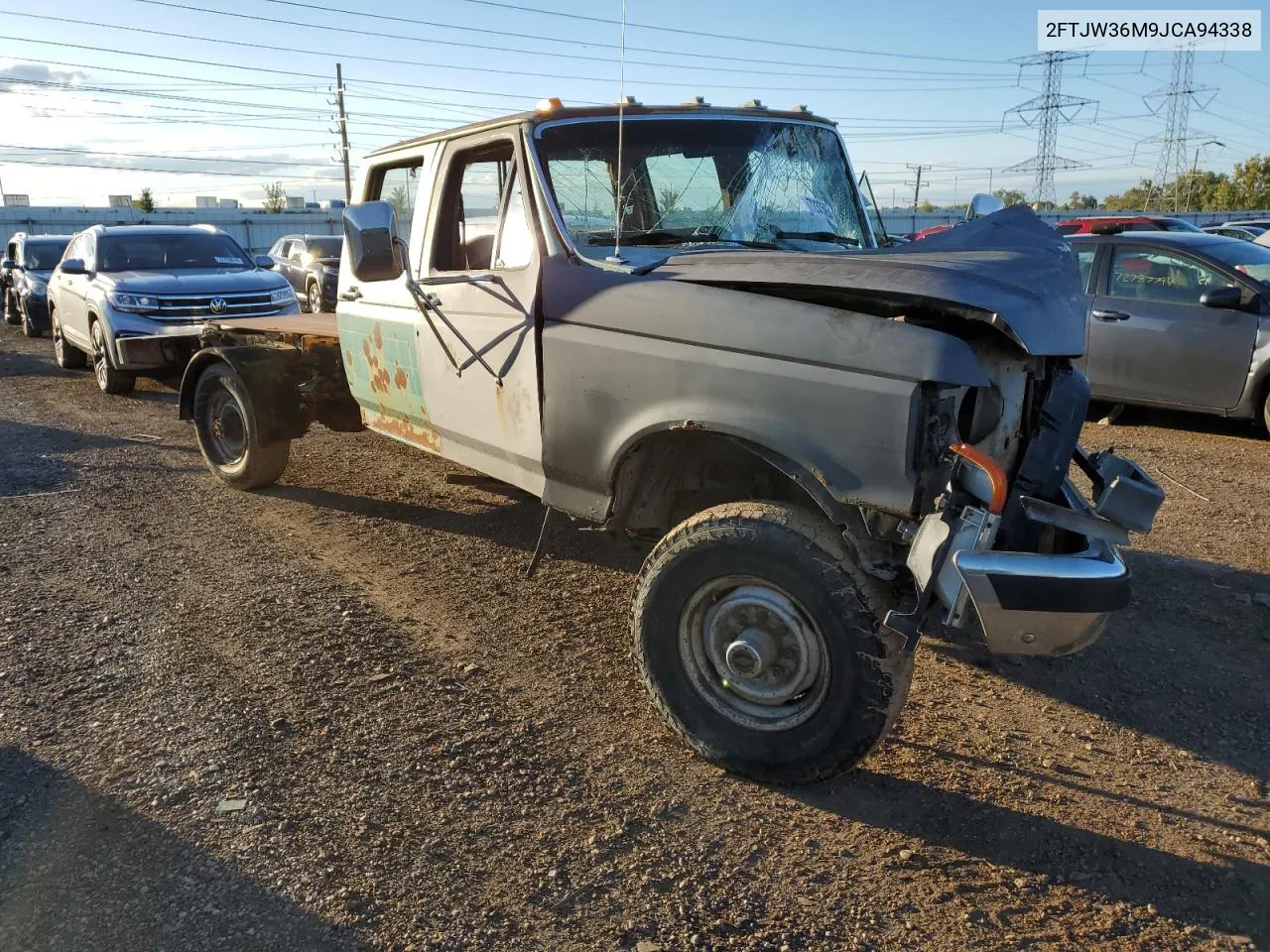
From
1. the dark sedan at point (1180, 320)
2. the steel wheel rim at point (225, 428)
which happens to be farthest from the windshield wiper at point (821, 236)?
the dark sedan at point (1180, 320)

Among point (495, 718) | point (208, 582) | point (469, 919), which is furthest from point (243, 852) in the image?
point (208, 582)

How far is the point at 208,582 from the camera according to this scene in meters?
5.03

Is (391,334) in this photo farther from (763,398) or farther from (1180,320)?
(1180,320)

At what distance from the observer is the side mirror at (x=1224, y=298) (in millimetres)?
7516

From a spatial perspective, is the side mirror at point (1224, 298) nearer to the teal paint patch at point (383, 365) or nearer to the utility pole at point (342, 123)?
the teal paint patch at point (383, 365)

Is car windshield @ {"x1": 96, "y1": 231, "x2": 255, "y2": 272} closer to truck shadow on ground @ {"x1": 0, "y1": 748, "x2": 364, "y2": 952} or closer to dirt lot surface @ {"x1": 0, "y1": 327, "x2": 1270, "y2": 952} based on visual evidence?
dirt lot surface @ {"x1": 0, "y1": 327, "x2": 1270, "y2": 952}

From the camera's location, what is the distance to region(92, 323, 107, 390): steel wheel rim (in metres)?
10.3

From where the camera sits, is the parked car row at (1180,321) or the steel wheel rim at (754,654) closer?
the steel wheel rim at (754,654)

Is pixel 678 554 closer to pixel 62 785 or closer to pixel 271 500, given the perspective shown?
pixel 62 785

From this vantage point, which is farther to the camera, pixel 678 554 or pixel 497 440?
pixel 497 440

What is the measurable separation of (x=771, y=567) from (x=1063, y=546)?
3.15 ft

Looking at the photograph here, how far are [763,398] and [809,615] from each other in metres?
0.69

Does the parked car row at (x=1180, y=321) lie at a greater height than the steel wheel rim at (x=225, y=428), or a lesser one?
greater

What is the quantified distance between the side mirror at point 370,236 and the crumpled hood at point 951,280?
1.47 metres
